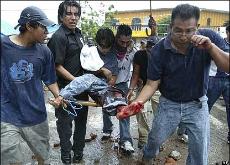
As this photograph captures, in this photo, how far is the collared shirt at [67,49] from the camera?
396 centimetres

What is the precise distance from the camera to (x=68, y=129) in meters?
4.16

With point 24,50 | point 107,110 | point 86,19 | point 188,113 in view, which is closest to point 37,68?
point 24,50

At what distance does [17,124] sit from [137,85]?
2087 mm

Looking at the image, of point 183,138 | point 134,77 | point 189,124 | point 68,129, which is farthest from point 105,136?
point 189,124

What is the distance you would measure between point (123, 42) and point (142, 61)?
0.37 metres

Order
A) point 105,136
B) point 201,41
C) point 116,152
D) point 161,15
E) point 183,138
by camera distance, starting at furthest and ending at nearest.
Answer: point 161,15 < point 105,136 < point 183,138 < point 116,152 < point 201,41

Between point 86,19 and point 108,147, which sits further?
point 86,19

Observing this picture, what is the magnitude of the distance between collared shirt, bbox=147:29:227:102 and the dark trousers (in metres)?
1.14

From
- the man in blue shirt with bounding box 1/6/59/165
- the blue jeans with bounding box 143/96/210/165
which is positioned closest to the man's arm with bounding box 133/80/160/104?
the blue jeans with bounding box 143/96/210/165

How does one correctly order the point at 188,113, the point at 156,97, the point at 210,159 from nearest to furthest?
the point at 188,113
the point at 210,159
the point at 156,97

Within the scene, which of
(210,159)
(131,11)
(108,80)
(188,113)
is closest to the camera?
(188,113)

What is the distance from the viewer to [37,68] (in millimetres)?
3322

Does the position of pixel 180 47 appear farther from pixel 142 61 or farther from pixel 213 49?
pixel 142 61

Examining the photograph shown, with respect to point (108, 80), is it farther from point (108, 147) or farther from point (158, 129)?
point (108, 147)
